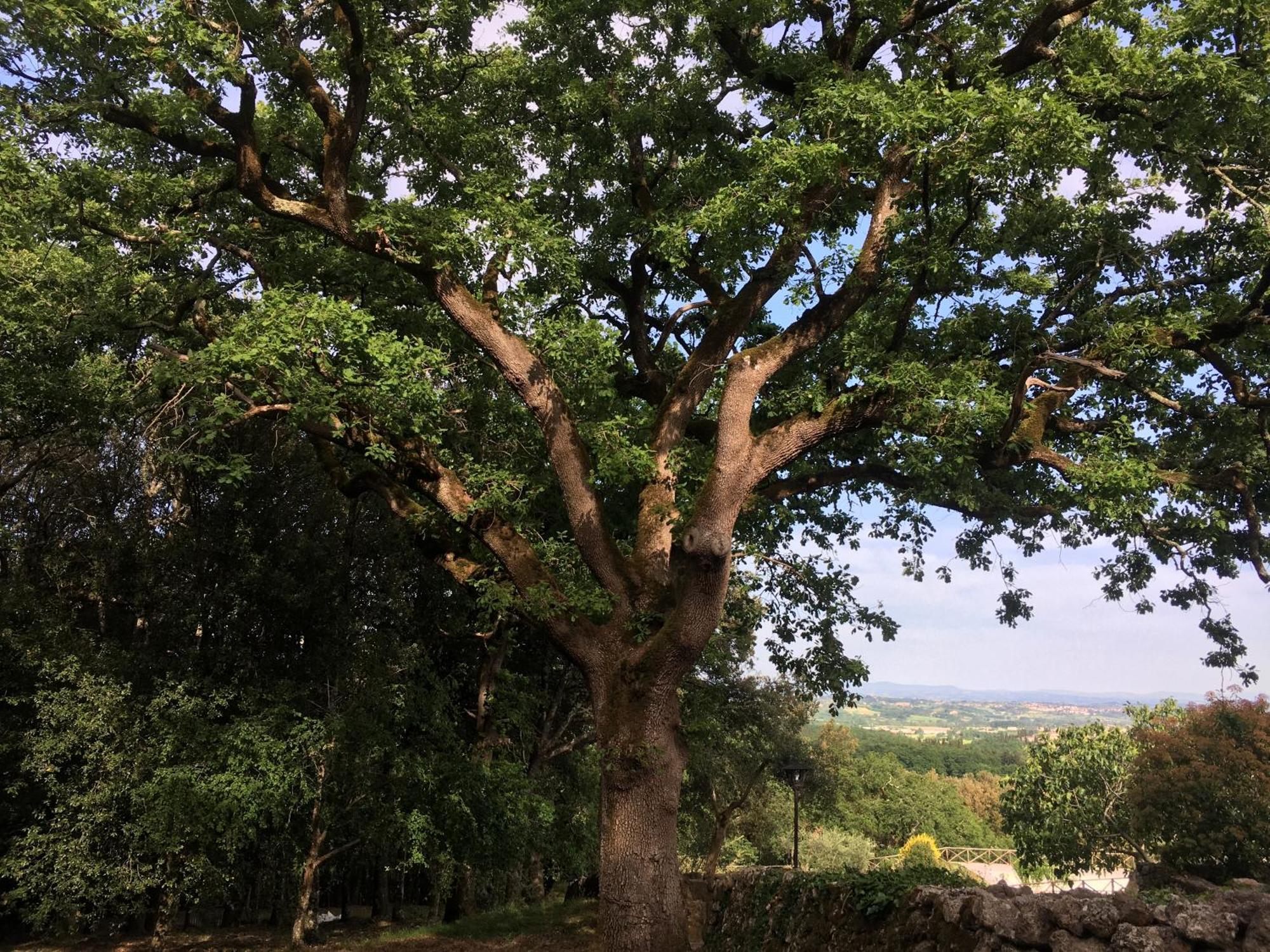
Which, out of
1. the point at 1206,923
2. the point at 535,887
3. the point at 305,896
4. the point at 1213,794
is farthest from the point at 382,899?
the point at 1213,794

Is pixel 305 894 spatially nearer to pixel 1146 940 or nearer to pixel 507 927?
pixel 507 927

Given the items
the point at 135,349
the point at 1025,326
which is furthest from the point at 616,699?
the point at 135,349

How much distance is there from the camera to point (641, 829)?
6.34 metres

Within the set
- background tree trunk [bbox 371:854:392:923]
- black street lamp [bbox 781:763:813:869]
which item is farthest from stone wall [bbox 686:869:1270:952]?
background tree trunk [bbox 371:854:392:923]

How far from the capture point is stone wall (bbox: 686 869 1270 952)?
12.3 feet

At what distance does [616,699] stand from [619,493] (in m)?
3.15

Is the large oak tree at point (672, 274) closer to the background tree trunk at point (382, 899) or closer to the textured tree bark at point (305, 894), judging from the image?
the textured tree bark at point (305, 894)

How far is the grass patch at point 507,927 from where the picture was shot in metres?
11.0

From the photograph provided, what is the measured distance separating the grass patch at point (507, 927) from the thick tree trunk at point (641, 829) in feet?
17.4

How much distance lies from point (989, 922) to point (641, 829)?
2.79 metres

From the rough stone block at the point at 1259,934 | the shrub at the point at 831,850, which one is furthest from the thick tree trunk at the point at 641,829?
the shrub at the point at 831,850

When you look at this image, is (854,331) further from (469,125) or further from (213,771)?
(213,771)

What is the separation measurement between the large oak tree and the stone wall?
1257 mm

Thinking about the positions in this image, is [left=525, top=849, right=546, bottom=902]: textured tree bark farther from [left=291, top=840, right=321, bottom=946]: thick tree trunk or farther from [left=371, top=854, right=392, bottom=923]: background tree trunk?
[left=291, top=840, right=321, bottom=946]: thick tree trunk
